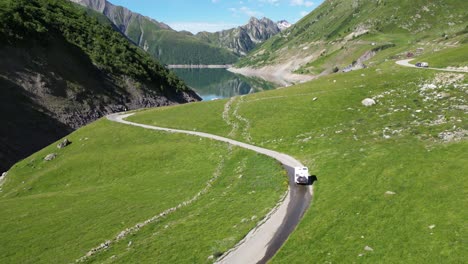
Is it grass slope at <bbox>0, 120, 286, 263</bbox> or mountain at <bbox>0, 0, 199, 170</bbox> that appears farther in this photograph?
mountain at <bbox>0, 0, 199, 170</bbox>

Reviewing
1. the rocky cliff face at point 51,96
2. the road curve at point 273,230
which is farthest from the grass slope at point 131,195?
the rocky cliff face at point 51,96

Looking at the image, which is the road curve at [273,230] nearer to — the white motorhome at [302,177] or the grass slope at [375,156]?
the white motorhome at [302,177]

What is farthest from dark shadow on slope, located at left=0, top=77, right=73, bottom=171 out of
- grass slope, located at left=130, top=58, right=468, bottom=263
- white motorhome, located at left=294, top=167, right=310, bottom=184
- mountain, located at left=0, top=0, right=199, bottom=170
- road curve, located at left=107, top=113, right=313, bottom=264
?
road curve, located at left=107, top=113, right=313, bottom=264

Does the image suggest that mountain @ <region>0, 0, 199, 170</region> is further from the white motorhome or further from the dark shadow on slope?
the white motorhome

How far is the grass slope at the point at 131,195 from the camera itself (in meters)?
→ 32.3

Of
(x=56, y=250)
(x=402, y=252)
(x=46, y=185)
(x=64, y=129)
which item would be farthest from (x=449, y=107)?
(x=64, y=129)

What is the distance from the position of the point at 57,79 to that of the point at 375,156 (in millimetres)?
119100

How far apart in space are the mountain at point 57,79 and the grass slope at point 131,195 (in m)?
34.0

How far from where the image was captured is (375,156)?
1650 inches

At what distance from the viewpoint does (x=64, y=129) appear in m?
109

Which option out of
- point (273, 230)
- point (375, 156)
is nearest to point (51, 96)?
point (273, 230)

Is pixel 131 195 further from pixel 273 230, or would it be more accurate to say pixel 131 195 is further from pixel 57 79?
pixel 57 79

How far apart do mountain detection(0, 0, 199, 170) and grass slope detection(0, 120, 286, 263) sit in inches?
1339

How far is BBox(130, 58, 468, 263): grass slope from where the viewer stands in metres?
25.6
